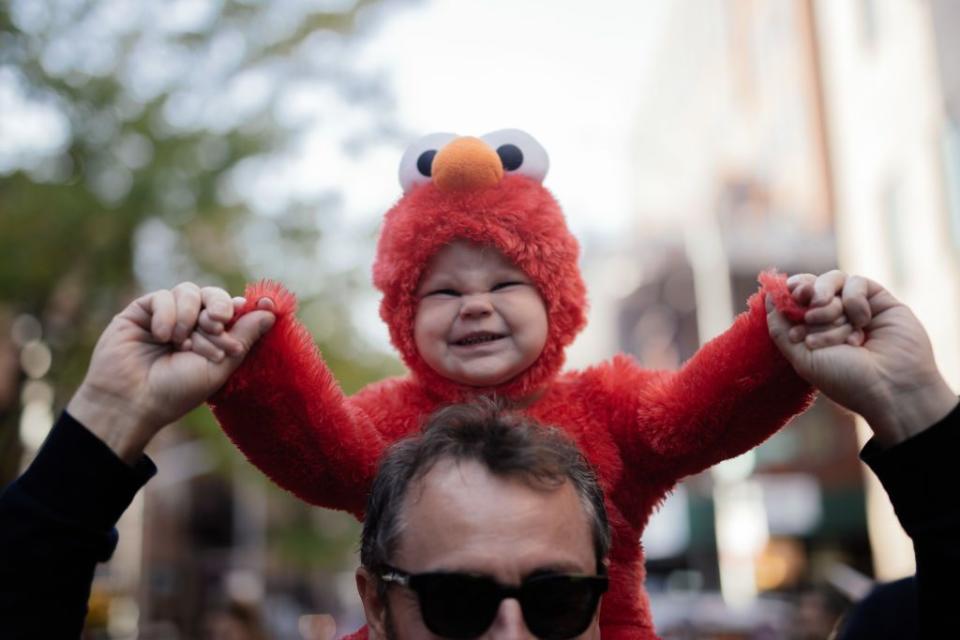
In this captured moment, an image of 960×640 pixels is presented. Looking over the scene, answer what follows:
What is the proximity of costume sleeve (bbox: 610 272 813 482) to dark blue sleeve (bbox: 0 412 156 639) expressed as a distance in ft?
3.62

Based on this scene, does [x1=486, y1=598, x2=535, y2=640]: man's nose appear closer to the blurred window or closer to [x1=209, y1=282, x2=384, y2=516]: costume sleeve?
[x1=209, y1=282, x2=384, y2=516]: costume sleeve

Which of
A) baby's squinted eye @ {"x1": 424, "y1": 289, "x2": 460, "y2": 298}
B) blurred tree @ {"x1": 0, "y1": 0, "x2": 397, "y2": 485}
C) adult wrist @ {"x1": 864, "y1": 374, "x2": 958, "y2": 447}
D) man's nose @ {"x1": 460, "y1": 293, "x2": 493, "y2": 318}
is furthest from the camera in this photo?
blurred tree @ {"x1": 0, "y1": 0, "x2": 397, "y2": 485}

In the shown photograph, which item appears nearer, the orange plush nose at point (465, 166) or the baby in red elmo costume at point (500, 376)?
the baby in red elmo costume at point (500, 376)

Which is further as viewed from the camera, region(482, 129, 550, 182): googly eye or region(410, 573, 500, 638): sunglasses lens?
region(482, 129, 550, 182): googly eye

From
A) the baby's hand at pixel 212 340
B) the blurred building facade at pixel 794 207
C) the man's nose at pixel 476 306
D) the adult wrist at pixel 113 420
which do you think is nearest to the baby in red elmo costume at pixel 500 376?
the man's nose at pixel 476 306

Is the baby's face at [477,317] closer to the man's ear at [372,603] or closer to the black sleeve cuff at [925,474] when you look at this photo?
the man's ear at [372,603]

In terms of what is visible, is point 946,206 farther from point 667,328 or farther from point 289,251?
point 667,328

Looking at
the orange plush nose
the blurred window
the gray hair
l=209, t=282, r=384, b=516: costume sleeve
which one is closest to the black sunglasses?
the gray hair

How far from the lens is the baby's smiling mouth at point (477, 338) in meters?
2.28

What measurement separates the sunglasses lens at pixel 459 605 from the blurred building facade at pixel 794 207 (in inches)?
173

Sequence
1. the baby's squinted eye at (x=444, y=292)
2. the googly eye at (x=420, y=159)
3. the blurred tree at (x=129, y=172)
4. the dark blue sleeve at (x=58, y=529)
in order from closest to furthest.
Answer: the dark blue sleeve at (x=58, y=529) < the baby's squinted eye at (x=444, y=292) < the googly eye at (x=420, y=159) < the blurred tree at (x=129, y=172)

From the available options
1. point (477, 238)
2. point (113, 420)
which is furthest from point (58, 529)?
point (477, 238)

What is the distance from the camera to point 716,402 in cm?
213

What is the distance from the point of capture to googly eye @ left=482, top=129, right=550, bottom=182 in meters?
2.53
